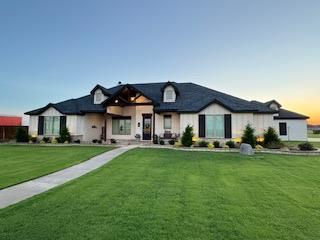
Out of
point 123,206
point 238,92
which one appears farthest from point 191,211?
point 238,92

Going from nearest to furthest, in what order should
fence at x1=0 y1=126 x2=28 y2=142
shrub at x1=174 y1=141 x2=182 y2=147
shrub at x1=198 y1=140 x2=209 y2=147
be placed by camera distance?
shrub at x1=198 y1=140 x2=209 y2=147 < shrub at x1=174 y1=141 x2=182 y2=147 < fence at x1=0 y1=126 x2=28 y2=142

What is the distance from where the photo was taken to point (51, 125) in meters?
22.5

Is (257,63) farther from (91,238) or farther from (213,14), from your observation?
(91,238)

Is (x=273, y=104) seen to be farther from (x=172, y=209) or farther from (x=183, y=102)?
(x=172, y=209)

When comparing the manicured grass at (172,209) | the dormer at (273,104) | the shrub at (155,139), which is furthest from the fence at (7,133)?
the dormer at (273,104)

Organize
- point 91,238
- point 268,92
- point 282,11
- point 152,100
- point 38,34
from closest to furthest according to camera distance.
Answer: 1. point 91,238
2. point 282,11
3. point 38,34
4. point 152,100
5. point 268,92

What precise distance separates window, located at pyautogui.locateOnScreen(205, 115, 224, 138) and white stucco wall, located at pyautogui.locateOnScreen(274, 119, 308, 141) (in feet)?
43.6

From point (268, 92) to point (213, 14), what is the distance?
47.9 feet

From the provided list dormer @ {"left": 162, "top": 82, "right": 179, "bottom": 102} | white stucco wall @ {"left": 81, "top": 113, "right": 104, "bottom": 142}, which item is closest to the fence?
white stucco wall @ {"left": 81, "top": 113, "right": 104, "bottom": 142}

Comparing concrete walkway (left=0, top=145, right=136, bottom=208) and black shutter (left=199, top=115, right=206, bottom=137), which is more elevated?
black shutter (left=199, top=115, right=206, bottom=137)

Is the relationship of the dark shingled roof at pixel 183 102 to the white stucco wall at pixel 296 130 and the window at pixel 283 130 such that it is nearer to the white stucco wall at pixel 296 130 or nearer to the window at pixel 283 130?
the window at pixel 283 130

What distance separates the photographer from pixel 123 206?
5145 mm

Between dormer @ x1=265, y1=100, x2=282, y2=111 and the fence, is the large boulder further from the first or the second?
the fence

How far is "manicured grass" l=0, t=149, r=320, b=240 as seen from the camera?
3881mm
